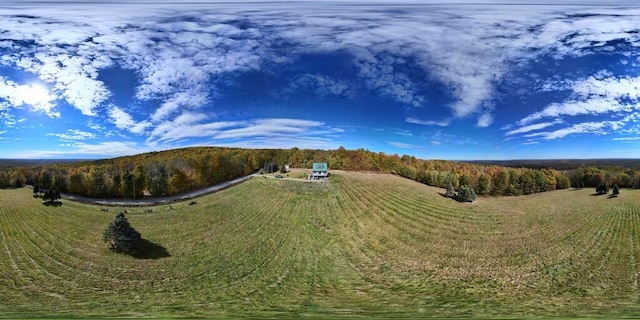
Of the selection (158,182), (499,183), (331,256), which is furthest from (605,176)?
(158,182)

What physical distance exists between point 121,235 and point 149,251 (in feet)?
0.93

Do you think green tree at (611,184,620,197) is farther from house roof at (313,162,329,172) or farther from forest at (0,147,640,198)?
house roof at (313,162,329,172)

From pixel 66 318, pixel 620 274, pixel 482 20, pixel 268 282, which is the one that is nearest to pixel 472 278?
pixel 620 274

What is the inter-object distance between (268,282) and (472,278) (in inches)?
70.2

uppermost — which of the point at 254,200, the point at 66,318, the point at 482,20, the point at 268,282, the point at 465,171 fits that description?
the point at 482,20

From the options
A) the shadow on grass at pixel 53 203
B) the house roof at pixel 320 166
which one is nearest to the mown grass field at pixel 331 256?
the shadow on grass at pixel 53 203

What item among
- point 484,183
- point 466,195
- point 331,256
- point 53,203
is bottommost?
point 331,256

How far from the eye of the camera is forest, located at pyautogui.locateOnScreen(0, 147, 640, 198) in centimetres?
344

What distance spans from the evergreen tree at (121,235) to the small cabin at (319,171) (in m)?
1.63

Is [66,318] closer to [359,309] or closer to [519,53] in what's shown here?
[359,309]

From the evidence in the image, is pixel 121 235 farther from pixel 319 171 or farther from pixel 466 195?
pixel 466 195

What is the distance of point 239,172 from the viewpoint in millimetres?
3510

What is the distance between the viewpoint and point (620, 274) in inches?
142

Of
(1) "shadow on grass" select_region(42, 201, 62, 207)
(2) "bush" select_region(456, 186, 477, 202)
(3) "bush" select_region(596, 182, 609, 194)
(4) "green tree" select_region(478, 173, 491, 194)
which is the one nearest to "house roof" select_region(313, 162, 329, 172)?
(2) "bush" select_region(456, 186, 477, 202)
